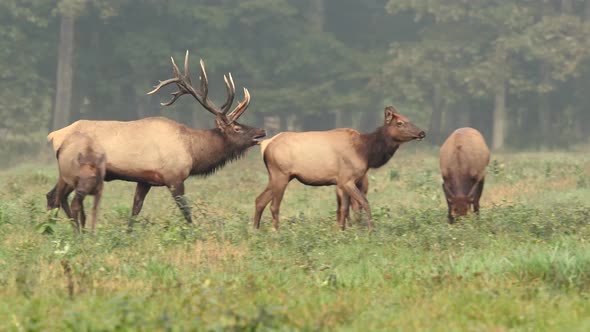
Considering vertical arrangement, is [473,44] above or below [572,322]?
above

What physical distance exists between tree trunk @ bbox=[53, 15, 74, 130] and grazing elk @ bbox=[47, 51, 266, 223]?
2887cm

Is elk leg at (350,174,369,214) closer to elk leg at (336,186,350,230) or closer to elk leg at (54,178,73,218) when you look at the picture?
elk leg at (336,186,350,230)

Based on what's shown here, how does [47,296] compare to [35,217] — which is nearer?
[47,296]

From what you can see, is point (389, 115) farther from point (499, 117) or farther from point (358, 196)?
point (499, 117)

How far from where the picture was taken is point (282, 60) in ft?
161

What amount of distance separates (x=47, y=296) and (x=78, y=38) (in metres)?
39.9

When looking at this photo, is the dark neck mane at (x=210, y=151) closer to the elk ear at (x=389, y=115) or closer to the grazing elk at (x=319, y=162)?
the grazing elk at (x=319, y=162)

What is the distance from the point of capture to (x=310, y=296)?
874 cm

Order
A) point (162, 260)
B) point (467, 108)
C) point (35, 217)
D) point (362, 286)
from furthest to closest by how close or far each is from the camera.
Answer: point (467, 108) < point (35, 217) < point (162, 260) < point (362, 286)

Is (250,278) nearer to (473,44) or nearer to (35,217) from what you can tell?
(35,217)

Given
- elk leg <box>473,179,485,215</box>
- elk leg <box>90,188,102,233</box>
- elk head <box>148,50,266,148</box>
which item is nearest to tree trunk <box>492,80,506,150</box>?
elk leg <box>473,179,485,215</box>

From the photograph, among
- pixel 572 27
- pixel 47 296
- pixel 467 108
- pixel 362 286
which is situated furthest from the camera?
pixel 467 108

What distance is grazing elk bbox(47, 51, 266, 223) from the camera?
555 inches

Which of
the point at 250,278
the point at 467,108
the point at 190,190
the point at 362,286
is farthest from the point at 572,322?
the point at 467,108
